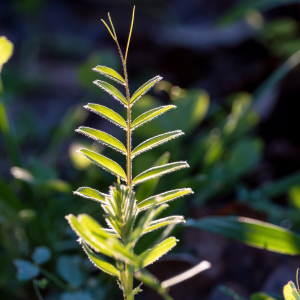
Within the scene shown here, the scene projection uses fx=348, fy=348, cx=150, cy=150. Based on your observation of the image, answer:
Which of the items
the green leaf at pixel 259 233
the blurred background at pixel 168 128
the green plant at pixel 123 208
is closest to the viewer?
the green plant at pixel 123 208

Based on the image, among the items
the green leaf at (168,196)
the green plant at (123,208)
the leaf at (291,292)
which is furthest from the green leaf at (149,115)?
the leaf at (291,292)

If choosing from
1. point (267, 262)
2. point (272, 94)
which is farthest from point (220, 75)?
point (267, 262)

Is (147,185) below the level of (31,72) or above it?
below

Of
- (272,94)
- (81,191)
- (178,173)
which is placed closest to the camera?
(81,191)

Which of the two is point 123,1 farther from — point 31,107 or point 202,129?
point 202,129

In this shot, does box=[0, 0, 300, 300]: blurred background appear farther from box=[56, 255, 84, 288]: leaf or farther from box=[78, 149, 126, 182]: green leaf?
box=[78, 149, 126, 182]: green leaf

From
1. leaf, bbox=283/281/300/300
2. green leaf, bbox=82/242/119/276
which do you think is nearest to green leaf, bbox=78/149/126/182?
green leaf, bbox=82/242/119/276

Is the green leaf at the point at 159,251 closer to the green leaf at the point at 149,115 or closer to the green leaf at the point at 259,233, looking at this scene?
the green leaf at the point at 149,115
